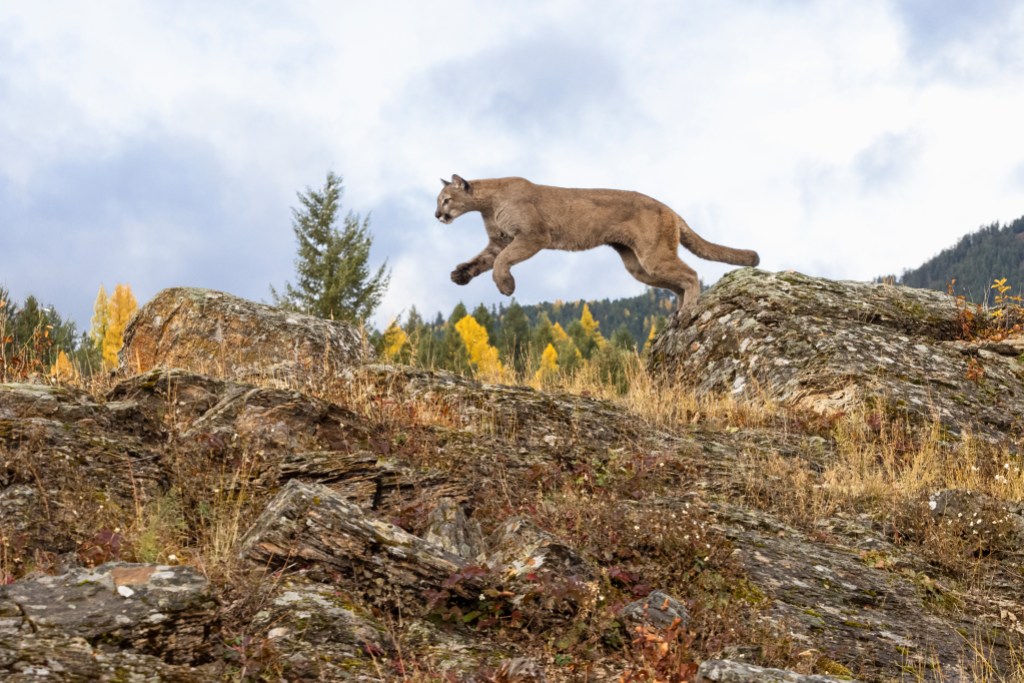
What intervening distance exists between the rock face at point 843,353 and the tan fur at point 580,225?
0.70 m

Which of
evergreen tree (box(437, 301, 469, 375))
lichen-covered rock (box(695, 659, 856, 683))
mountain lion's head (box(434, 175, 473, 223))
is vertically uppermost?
evergreen tree (box(437, 301, 469, 375))

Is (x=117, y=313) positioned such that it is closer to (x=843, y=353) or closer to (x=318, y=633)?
(x=843, y=353)

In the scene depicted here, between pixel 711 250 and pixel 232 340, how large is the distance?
23.9ft

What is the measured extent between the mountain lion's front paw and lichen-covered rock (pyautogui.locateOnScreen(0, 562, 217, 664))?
353 inches

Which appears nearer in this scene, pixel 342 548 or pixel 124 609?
pixel 124 609

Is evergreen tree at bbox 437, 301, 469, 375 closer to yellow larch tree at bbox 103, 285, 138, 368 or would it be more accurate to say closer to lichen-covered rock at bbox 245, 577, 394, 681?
yellow larch tree at bbox 103, 285, 138, 368

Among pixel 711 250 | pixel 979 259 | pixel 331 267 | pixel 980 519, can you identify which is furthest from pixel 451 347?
pixel 979 259

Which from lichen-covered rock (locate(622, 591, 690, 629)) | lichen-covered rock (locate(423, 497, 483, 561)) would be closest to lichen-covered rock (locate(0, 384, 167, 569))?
lichen-covered rock (locate(423, 497, 483, 561))

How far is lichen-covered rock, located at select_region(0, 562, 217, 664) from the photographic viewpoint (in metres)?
3.78

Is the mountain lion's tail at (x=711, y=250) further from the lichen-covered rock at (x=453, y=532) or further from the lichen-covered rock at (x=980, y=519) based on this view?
the lichen-covered rock at (x=453, y=532)

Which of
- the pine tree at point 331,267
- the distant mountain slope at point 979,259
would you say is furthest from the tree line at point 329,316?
the distant mountain slope at point 979,259

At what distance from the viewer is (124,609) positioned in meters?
3.94

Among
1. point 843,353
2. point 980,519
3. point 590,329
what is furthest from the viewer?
point 590,329

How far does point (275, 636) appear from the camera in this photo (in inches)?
173
